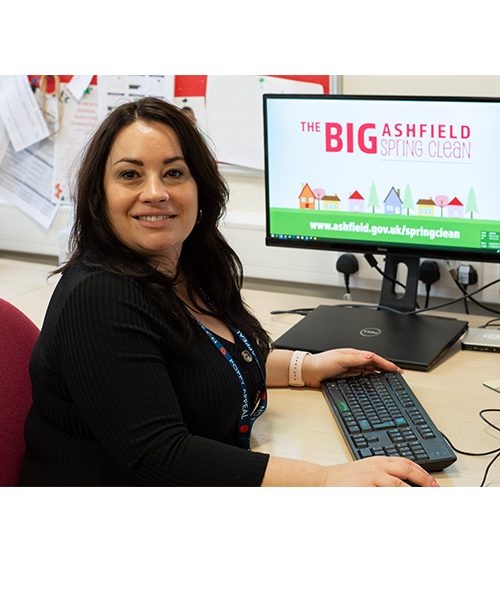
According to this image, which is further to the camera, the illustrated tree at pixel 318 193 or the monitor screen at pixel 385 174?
the illustrated tree at pixel 318 193

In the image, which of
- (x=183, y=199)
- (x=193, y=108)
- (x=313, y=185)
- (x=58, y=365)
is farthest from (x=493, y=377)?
(x=193, y=108)

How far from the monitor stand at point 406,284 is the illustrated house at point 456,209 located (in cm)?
13

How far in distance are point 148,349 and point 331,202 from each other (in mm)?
720

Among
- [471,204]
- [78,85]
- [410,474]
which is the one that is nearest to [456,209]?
[471,204]

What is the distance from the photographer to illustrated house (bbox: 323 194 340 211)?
4.58ft

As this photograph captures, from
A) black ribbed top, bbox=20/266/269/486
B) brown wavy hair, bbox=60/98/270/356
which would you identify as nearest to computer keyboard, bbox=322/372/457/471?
black ribbed top, bbox=20/266/269/486

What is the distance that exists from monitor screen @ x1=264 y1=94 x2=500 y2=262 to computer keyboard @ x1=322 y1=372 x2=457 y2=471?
0.37 m

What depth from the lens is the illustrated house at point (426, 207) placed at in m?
1.32

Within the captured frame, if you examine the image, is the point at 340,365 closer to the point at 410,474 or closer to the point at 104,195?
the point at 410,474

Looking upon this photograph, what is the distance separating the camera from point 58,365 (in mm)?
861

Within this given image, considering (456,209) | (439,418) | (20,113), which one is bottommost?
(439,418)

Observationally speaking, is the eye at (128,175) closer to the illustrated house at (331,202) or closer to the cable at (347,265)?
the illustrated house at (331,202)

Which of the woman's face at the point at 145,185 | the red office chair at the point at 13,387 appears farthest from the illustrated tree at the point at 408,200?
the red office chair at the point at 13,387

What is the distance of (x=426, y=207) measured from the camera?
133cm
